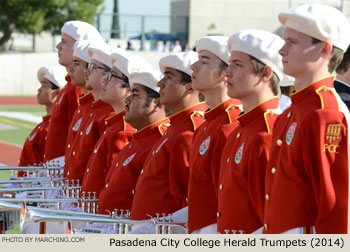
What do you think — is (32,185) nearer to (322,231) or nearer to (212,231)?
(212,231)

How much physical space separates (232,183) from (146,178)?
1.00 metres

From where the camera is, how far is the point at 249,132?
424 centimetres

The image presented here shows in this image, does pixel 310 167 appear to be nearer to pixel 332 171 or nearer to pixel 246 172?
pixel 332 171

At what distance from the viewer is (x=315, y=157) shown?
11.7 ft

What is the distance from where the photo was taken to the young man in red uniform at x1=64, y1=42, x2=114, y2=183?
635 cm

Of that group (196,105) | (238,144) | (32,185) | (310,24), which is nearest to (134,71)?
(196,105)

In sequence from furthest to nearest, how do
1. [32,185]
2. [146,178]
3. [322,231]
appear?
[32,185], [146,178], [322,231]

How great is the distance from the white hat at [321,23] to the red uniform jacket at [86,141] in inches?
110

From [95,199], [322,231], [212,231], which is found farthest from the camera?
[95,199]

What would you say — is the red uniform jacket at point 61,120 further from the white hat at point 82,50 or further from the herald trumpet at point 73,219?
the herald trumpet at point 73,219

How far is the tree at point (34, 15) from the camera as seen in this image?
3597 centimetres

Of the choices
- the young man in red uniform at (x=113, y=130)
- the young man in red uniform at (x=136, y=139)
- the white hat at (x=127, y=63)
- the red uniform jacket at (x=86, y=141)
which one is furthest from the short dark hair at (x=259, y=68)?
the red uniform jacket at (x=86, y=141)

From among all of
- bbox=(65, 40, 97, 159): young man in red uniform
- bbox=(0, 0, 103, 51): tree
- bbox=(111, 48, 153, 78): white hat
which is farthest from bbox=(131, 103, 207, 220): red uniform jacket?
bbox=(0, 0, 103, 51): tree

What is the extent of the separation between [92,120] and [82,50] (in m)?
0.65
